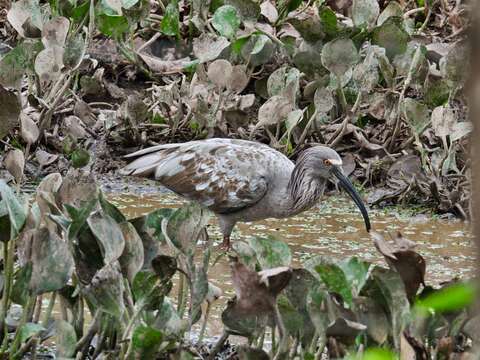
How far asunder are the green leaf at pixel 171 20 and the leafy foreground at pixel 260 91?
0.04ft

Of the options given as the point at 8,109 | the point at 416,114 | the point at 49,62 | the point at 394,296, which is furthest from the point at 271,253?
the point at 416,114

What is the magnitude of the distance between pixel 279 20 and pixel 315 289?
5576mm

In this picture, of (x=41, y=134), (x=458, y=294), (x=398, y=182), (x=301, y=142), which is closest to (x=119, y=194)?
(x=41, y=134)

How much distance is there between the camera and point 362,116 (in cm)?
861

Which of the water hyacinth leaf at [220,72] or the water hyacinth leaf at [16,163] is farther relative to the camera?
the water hyacinth leaf at [220,72]

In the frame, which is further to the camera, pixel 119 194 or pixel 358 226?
pixel 119 194

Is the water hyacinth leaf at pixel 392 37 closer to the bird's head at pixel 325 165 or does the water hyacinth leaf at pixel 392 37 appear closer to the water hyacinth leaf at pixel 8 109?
the bird's head at pixel 325 165

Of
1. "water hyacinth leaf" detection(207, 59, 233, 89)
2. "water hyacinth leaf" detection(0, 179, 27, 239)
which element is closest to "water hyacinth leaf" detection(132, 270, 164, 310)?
"water hyacinth leaf" detection(0, 179, 27, 239)

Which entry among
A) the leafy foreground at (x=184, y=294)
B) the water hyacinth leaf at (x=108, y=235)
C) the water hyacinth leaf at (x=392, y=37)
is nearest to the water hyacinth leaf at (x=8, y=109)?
the leafy foreground at (x=184, y=294)

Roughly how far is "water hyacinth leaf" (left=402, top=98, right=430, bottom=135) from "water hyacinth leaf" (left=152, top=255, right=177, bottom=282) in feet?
13.1

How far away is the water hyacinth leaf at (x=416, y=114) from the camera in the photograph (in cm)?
757

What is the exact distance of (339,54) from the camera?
7680 mm

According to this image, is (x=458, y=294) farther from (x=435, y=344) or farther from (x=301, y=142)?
(x=301, y=142)

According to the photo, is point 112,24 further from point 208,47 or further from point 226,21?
point 226,21
